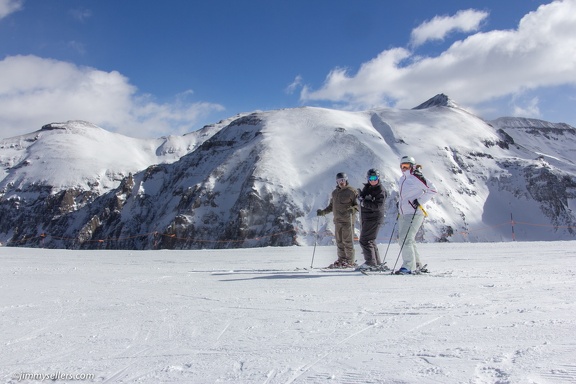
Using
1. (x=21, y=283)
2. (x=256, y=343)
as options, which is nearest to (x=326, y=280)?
(x=256, y=343)

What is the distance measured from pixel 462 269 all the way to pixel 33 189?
493 feet

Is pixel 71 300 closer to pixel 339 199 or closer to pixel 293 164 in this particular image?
pixel 339 199

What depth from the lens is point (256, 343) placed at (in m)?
3.29

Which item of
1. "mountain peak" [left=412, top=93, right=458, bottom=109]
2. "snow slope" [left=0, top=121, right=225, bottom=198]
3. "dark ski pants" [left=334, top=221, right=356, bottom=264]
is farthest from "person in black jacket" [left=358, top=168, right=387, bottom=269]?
"snow slope" [left=0, top=121, right=225, bottom=198]

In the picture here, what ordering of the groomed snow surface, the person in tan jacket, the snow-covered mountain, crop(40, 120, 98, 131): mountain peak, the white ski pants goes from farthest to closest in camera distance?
crop(40, 120, 98, 131): mountain peak → the snow-covered mountain → the person in tan jacket → the white ski pants → the groomed snow surface

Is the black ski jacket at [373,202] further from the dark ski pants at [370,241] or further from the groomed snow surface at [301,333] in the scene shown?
the groomed snow surface at [301,333]

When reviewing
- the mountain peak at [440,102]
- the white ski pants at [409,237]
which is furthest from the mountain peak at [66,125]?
the white ski pants at [409,237]

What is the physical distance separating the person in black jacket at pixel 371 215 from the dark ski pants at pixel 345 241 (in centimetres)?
91

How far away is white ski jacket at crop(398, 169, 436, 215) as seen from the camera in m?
8.21

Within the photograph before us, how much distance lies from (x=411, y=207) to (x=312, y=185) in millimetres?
64685

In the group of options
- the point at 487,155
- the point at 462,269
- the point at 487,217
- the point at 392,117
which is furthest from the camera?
the point at 392,117

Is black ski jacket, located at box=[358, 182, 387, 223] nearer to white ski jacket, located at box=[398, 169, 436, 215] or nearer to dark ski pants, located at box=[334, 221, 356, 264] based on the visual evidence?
white ski jacket, located at box=[398, 169, 436, 215]

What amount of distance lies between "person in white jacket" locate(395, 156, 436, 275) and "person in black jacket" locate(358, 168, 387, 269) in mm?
665

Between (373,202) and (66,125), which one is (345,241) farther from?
(66,125)
